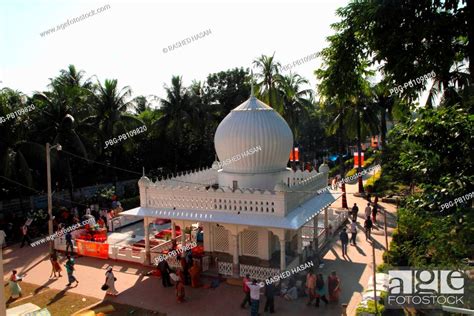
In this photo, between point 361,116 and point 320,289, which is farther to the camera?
point 361,116

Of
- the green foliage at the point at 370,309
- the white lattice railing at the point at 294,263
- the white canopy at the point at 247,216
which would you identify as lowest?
the white lattice railing at the point at 294,263

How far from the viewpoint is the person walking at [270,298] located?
13.5 m

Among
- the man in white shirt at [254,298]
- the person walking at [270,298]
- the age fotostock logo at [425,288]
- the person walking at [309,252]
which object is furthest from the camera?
the person walking at [309,252]

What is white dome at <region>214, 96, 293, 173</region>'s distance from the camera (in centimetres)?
1789

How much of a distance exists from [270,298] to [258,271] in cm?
245

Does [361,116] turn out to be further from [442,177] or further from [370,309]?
[442,177]

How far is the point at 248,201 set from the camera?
627 inches

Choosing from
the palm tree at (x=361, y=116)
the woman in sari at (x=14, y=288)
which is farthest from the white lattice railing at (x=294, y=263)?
the palm tree at (x=361, y=116)

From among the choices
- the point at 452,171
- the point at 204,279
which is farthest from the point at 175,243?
the point at 452,171

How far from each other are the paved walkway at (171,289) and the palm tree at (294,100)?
46.0 ft

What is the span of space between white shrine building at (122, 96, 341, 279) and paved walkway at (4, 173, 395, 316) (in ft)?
4.53

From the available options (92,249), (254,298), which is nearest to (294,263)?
(254,298)

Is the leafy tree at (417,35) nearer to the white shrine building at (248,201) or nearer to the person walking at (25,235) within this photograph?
the white shrine building at (248,201)

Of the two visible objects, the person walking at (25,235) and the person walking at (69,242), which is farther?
the person walking at (25,235)
